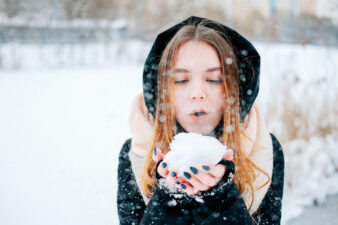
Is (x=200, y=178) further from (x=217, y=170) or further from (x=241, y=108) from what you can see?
(x=241, y=108)

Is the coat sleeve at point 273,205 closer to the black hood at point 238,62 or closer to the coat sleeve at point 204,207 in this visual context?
the coat sleeve at point 204,207

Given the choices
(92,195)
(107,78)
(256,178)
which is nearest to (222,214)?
(256,178)

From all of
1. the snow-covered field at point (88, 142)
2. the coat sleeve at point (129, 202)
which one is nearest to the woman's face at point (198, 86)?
the coat sleeve at point (129, 202)

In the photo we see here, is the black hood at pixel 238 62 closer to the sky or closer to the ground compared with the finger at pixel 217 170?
closer to the sky

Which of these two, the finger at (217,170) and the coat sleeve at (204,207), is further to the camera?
the coat sleeve at (204,207)

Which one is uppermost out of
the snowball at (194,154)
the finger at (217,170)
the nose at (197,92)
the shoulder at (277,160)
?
the nose at (197,92)

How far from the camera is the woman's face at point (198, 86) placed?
1288 millimetres

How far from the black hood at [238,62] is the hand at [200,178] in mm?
559

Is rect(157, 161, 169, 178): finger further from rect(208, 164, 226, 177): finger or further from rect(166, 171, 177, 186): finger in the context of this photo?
rect(208, 164, 226, 177): finger

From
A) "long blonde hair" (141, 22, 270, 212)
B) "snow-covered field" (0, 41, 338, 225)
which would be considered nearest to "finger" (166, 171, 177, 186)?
"long blonde hair" (141, 22, 270, 212)

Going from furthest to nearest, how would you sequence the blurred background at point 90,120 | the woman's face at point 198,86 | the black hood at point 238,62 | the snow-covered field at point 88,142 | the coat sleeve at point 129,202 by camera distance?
the blurred background at point 90,120
the snow-covered field at point 88,142
the black hood at point 238,62
the coat sleeve at point 129,202
the woman's face at point 198,86

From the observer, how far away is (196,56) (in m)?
1.30

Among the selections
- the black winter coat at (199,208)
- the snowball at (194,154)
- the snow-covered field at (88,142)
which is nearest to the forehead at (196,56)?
the snowball at (194,154)

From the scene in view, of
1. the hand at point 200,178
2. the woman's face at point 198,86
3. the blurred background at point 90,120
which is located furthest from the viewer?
the blurred background at point 90,120
